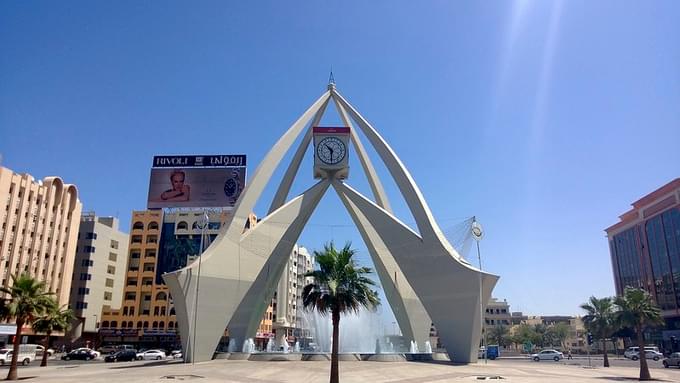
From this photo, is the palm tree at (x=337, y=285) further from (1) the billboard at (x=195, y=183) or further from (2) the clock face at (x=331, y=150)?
(1) the billboard at (x=195, y=183)

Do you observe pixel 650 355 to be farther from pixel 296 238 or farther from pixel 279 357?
pixel 279 357

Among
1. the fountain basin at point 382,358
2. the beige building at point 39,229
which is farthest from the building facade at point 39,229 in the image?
the fountain basin at point 382,358

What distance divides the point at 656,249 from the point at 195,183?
71.2 meters

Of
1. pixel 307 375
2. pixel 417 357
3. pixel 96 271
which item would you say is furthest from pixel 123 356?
pixel 96 271

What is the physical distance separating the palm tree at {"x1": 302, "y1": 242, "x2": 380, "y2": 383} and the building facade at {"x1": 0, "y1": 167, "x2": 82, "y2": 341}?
176ft

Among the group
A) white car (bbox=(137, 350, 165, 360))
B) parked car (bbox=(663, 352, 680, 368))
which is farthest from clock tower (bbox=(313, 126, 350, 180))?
parked car (bbox=(663, 352, 680, 368))

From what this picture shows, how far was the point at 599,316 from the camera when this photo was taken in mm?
40938

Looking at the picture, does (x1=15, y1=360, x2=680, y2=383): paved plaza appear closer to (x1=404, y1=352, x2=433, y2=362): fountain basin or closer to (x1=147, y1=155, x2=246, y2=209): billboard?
(x1=404, y1=352, x2=433, y2=362): fountain basin

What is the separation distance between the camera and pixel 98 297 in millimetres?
81375

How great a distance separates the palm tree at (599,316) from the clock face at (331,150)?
2518cm

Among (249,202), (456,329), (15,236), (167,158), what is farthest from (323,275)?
(167,158)

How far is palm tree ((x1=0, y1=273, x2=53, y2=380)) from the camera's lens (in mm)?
27344

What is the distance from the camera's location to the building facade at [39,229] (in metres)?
62.4

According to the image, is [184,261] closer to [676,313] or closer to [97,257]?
[97,257]
